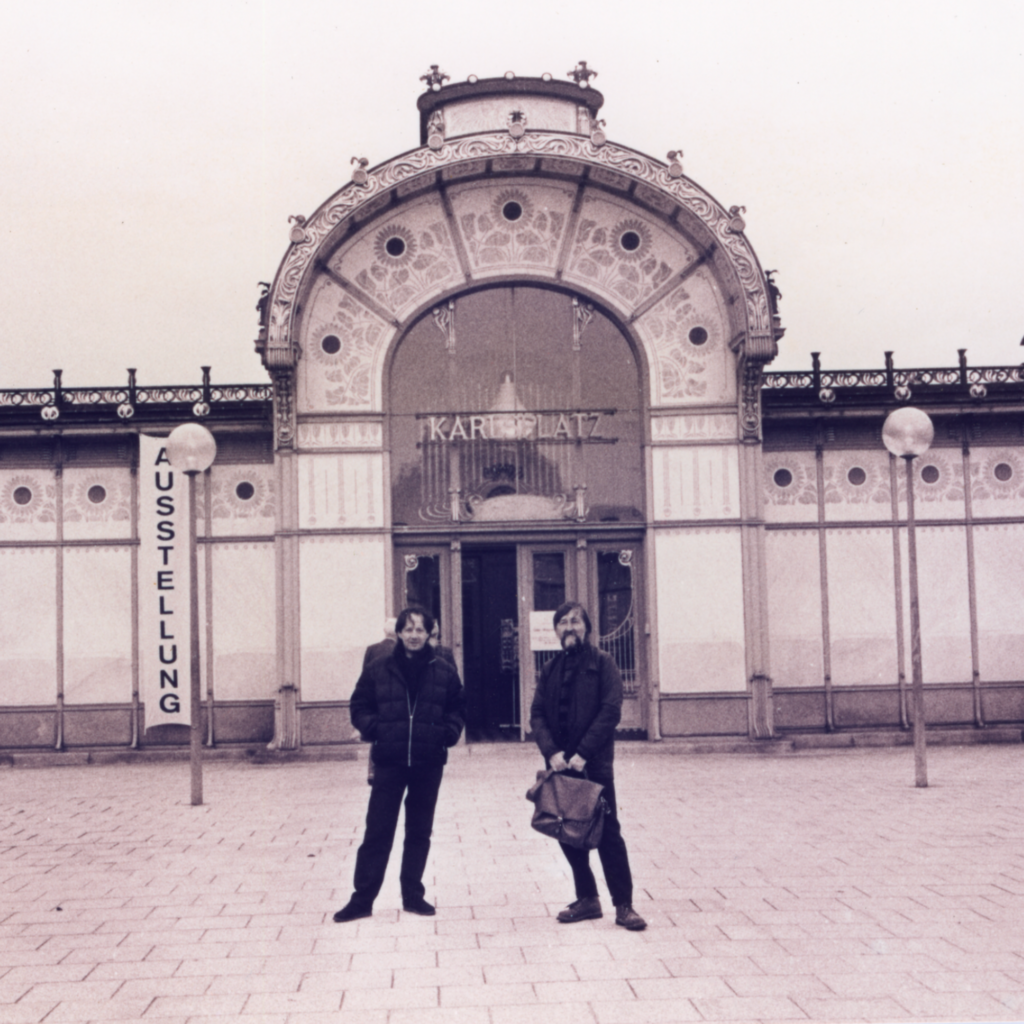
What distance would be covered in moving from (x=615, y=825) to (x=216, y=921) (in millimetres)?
2386

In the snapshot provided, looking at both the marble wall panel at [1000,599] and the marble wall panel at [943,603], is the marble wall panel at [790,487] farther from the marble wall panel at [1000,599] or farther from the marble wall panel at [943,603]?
the marble wall panel at [1000,599]

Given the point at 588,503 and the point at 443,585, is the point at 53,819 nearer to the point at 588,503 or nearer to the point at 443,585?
the point at 443,585

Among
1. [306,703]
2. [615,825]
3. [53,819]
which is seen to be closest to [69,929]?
[615,825]

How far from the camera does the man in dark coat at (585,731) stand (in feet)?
22.2

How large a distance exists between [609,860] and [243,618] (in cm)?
1001

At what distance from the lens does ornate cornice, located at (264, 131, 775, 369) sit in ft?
49.7

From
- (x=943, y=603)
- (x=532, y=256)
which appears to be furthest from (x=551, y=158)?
(x=943, y=603)

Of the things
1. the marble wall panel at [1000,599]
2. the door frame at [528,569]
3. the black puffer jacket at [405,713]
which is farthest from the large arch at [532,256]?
the black puffer jacket at [405,713]

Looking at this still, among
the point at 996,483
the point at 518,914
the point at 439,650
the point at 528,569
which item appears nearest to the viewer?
the point at 518,914

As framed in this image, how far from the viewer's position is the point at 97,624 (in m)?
16.0

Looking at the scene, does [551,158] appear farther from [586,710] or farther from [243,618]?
[586,710]

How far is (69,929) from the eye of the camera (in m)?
6.95

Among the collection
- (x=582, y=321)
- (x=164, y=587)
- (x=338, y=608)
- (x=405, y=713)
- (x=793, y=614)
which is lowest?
(x=405, y=713)

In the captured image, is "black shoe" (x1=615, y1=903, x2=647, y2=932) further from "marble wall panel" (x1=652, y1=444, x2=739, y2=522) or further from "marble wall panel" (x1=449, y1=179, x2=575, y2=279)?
"marble wall panel" (x1=449, y1=179, x2=575, y2=279)
